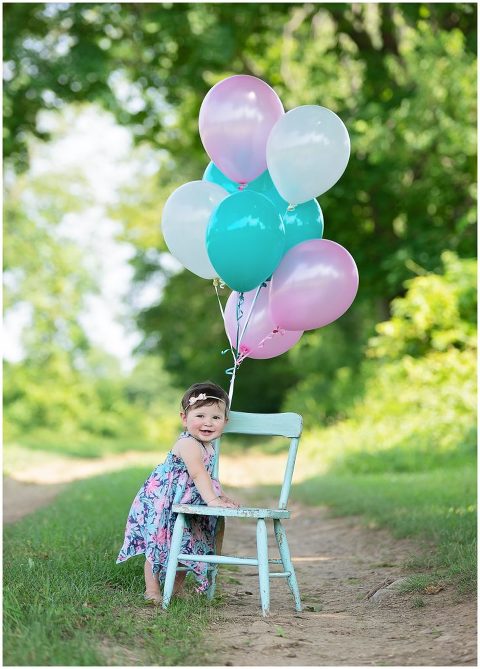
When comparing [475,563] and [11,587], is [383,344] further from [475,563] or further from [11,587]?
[11,587]

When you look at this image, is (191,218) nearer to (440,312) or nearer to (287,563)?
(287,563)

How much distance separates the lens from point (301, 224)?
5152 mm

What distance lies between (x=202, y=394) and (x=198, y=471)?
40 cm

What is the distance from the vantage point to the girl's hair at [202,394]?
182 inches

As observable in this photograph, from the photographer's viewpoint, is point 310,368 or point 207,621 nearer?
point 207,621

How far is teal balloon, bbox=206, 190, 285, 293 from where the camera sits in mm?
4688

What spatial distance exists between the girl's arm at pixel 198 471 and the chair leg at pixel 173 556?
17cm

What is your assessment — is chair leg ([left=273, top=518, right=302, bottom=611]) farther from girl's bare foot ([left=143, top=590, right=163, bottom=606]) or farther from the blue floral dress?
girl's bare foot ([left=143, top=590, right=163, bottom=606])

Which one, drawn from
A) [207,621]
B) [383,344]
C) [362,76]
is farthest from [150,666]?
[362,76]

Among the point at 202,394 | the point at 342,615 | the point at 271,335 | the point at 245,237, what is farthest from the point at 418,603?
the point at 245,237

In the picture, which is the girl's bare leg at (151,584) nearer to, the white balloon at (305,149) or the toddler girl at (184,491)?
the toddler girl at (184,491)

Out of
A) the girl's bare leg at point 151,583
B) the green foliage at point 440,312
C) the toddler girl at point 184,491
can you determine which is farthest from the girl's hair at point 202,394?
the green foliage at point 440,312

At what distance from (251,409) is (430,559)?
821 inches

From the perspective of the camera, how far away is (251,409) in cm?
2639
